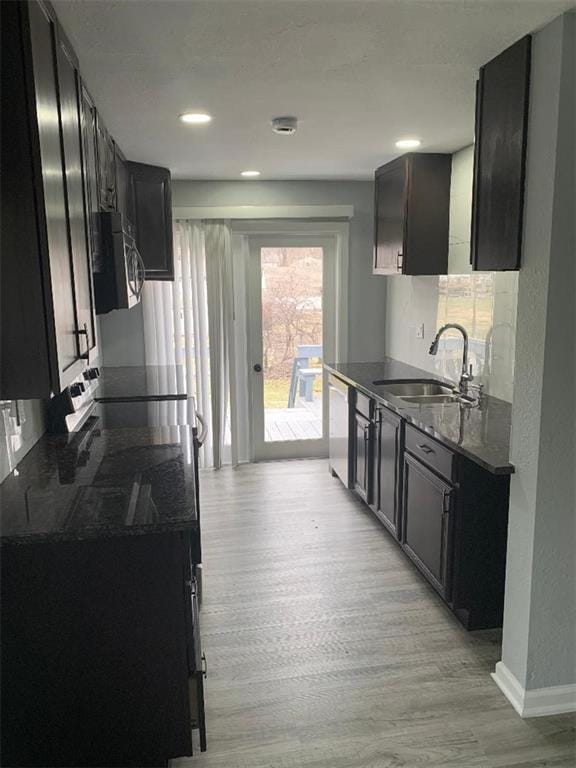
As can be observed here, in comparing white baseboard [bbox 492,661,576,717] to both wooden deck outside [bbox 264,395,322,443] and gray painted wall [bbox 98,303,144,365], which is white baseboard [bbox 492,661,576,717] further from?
gray painted wall [bbox 98,303,144,365]

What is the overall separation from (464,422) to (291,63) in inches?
69.0

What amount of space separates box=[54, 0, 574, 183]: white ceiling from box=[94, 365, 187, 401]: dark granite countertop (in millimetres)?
1456

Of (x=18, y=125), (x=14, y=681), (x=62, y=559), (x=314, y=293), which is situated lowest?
(x=14, y=681)

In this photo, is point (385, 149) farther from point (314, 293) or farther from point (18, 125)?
point (18, 125)

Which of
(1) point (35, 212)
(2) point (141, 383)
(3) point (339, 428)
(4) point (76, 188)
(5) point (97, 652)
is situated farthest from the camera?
(3) point (339, 428)

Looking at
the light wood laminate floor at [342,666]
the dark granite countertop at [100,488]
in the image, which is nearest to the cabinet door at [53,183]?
the dark granite countertop at [100,488]

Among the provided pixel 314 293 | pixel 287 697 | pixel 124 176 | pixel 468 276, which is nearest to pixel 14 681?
pixel 287 697

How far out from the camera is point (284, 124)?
9.36ft

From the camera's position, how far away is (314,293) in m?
5.11

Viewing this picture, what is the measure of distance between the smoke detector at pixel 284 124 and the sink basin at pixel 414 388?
5.75 ft

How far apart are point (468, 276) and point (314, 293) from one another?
1.68 metres

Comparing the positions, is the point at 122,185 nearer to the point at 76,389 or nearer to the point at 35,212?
the point at 76,389

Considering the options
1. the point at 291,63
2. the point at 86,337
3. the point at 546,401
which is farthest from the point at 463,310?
the point at 86,337

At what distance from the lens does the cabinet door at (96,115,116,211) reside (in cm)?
267
